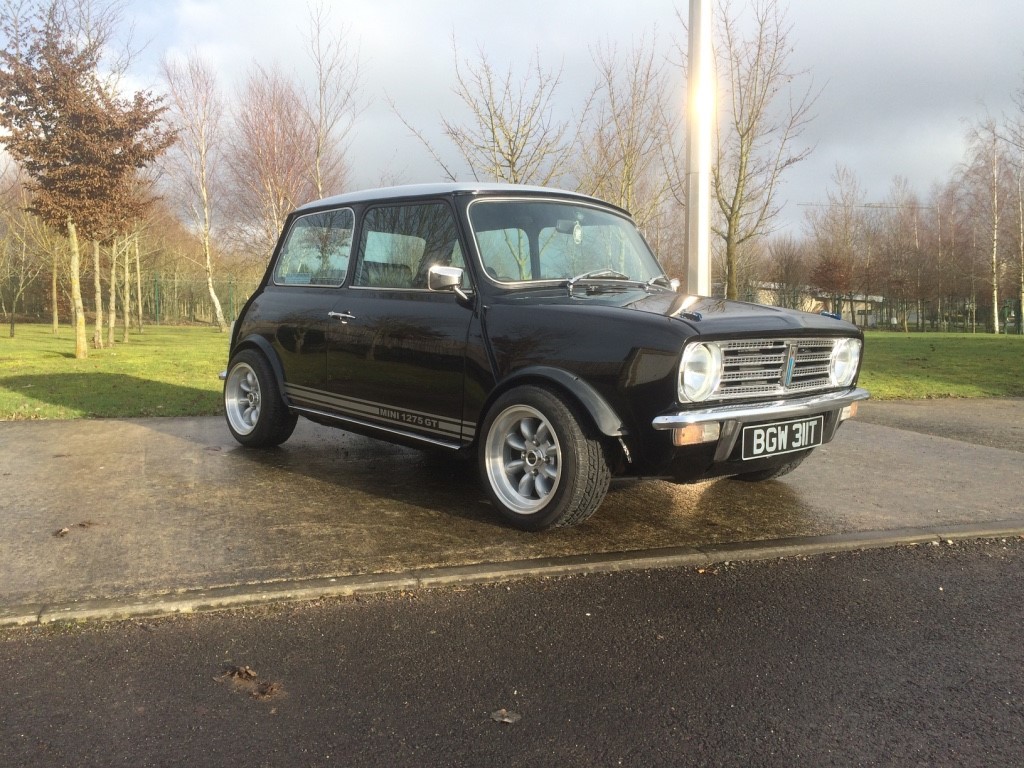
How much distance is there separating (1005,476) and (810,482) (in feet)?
4.69

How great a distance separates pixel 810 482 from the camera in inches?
212

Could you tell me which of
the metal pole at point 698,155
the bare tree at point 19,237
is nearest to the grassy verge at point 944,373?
the metal pole at point 698,155

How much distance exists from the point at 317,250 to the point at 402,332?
4.61ft

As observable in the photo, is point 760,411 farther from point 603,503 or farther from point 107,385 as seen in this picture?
point 107,385

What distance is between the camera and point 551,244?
4.87 meters

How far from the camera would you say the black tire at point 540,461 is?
389cm

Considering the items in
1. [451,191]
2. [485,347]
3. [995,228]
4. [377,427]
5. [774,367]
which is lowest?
[377,427]

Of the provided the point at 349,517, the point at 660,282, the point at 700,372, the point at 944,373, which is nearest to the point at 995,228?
the point at 944,373

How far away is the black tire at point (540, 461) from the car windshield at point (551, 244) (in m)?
0.85

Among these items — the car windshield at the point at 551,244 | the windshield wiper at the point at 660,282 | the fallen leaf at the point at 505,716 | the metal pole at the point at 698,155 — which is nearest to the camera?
the fallen leaf at the point at 505,716

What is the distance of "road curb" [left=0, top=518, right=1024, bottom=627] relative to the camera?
10.0 feet

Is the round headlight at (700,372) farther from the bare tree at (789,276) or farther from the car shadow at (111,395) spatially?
the bare tree at (789,276)

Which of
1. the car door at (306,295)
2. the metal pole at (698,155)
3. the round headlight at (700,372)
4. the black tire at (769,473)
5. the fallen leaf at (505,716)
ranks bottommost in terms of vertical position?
the fallen leaf at (505,716)

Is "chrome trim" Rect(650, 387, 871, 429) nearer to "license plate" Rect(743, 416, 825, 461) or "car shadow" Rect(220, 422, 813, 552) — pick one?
"license plate" Rect(743, 416, 825, 461)
